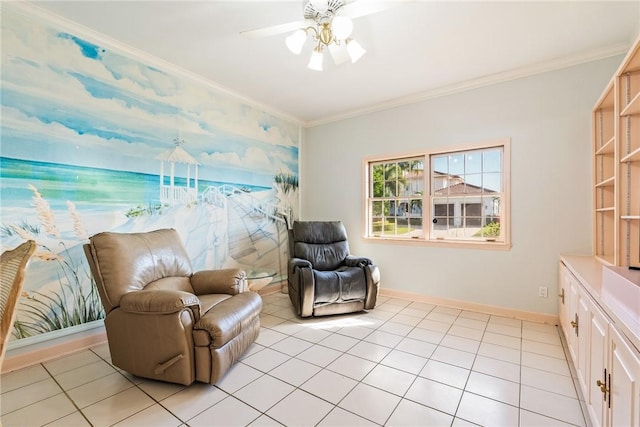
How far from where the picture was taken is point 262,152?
13.2 ft

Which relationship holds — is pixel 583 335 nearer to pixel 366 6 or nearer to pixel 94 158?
pixel 366 6

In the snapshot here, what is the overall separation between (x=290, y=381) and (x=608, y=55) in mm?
3922

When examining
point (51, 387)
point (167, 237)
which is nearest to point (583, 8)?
point (167, 237)

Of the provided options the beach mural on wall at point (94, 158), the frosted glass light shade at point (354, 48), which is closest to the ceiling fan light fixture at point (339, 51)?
the frosted glass light shade at point (354, 48)

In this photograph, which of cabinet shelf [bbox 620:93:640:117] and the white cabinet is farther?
cabinet shelf [bbox 620:93:640:117]

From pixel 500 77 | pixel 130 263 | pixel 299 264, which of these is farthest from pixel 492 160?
pixel 130 263

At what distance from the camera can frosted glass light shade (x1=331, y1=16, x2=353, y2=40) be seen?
69.0 inches

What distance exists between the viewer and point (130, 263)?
204 cm

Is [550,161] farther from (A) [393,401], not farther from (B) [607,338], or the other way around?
(A) [393,401]

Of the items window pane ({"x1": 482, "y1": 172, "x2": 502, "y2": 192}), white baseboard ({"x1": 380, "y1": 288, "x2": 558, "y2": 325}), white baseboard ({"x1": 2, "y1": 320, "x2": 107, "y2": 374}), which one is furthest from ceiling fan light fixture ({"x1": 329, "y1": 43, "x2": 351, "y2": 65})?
white baseboard ({"x1": 2, "y1": 320, "x2": 107, "y2": 374})

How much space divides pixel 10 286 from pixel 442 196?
374cm

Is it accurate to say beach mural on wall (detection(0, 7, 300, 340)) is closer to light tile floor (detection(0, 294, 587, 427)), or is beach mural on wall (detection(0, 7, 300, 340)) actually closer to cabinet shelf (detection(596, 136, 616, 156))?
light tile floor (detection(0, 294, 587, 427))

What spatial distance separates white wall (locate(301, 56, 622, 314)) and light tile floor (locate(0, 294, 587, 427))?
2.14 feet

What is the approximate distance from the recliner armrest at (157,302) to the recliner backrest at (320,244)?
181 cm
